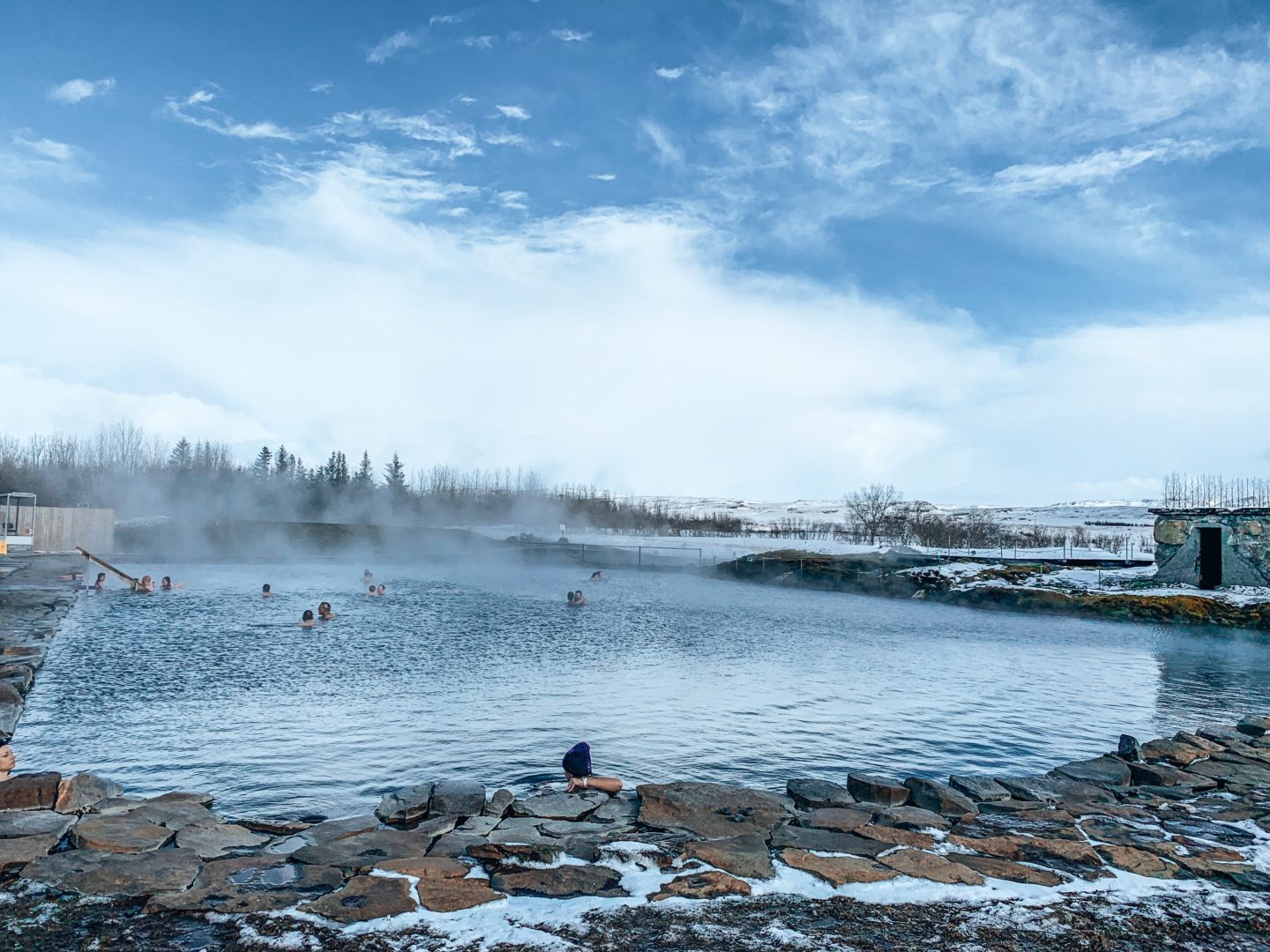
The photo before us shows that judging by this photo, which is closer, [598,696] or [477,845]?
[477,845]

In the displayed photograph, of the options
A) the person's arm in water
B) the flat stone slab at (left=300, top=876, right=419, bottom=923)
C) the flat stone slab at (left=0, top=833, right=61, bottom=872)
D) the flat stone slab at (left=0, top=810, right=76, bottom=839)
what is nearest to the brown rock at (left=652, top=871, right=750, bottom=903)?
the flat stone slab at (left=300, top=876, right=419, bottom=923)

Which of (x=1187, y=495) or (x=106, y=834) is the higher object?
(x=1187, y=495)

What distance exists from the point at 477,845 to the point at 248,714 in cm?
608

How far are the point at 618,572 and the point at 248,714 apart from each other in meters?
32.4

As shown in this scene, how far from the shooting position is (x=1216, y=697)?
12945mm

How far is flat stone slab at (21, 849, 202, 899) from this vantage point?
15.2 ft

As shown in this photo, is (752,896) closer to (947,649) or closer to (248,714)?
(248,714)

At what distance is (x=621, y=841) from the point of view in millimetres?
5816

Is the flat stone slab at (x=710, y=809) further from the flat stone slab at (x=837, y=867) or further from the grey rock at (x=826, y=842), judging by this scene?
the flat stone slab at (x=837, y=867)

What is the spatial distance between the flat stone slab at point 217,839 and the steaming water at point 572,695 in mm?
882

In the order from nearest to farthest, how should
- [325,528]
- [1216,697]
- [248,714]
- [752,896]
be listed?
[752,896] < [248,714] < [1216,697] < [325,528]

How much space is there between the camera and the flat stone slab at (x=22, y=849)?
493 centimetres

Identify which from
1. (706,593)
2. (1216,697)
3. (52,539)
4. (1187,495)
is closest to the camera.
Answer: (1216,697)

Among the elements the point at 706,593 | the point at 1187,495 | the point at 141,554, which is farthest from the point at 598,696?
the point at 1187,495
